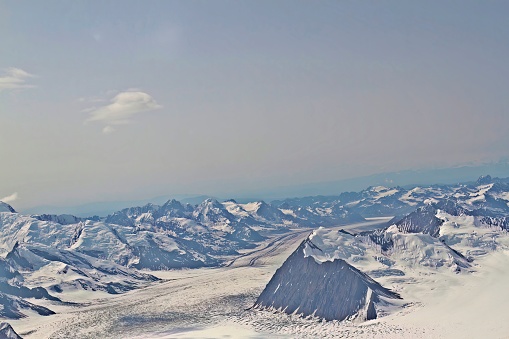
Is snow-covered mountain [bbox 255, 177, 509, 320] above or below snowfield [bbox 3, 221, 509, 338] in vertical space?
above

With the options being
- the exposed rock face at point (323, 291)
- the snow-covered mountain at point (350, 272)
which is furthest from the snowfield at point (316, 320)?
the exposed rock face at point (323, 291)

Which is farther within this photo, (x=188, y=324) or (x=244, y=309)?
(x=244, y=309)

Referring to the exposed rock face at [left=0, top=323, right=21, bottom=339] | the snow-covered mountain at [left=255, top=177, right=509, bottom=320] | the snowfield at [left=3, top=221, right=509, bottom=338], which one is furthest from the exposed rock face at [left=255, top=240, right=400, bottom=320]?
the exposed rock face at [left=0, top=323, right=21, bottom=339]

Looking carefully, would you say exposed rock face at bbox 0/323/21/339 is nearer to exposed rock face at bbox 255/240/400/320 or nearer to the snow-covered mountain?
the snow-covered mountain

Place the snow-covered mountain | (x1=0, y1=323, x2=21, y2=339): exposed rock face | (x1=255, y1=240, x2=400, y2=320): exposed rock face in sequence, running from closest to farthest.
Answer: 1. (x1=0, y1=323, x2=21, y2=339): exposed rock face
2. (x1=255, y1=240, x2=400, y2=320): exposed rock face
3. the snow-covered mountain

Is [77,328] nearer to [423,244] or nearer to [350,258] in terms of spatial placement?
[350,258]

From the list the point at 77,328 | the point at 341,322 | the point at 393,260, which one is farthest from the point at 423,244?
the point at 77,328

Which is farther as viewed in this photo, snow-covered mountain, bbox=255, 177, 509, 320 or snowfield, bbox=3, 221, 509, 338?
snow-covered mountain, bbox=255, 177, 509, 320

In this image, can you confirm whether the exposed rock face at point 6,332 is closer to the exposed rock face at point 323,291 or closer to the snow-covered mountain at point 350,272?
the snow-covered mountain at point 350,272
